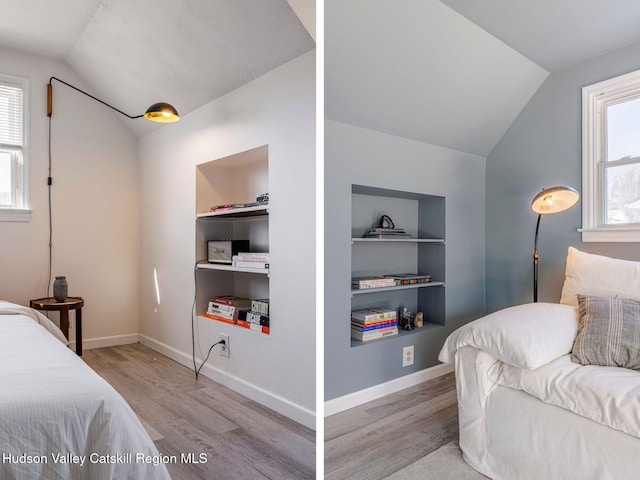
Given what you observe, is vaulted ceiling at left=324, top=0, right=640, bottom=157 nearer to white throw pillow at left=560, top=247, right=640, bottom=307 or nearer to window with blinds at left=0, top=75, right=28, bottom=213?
white throw pillow at left=560, top=247, right=640, bottom=307

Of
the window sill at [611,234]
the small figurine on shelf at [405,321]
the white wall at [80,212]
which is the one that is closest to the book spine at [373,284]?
the small figurine on shelf at [405,321]

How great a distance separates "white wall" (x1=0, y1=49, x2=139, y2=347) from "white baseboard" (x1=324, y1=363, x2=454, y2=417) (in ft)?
3.63

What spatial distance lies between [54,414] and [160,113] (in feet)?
1.49

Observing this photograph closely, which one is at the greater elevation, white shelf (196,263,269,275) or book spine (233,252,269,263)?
book spine (233,252,269,263)

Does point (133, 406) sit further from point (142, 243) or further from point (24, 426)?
point (142, 243)

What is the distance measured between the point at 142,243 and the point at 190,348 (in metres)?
0.25

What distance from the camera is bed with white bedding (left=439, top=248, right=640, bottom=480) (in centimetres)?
99

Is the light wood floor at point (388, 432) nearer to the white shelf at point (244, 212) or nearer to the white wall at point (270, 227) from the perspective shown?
the white wall at point (270, 227)

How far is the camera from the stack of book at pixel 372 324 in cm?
171

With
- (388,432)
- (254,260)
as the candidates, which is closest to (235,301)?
(254,260)

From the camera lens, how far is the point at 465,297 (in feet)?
6.54

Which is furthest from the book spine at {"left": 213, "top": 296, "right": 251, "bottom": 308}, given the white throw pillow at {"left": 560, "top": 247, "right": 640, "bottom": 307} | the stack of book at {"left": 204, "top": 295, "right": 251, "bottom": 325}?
the white throw pillow at {"left": 560, "top": 247, "right": 640, "bottom": 307}

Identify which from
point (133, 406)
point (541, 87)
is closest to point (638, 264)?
point (541, 87)

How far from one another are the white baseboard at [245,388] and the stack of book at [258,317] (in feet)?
0.72
